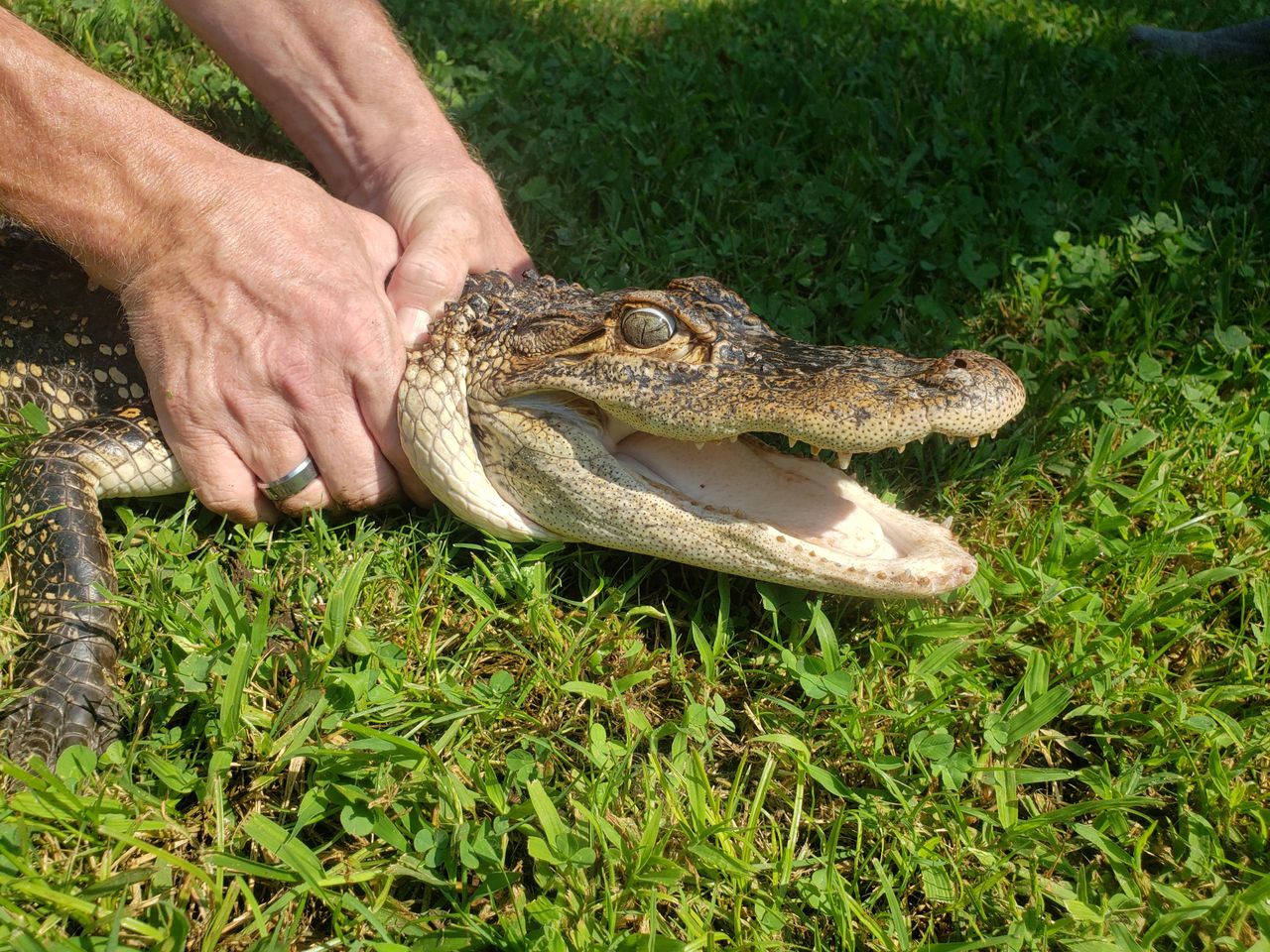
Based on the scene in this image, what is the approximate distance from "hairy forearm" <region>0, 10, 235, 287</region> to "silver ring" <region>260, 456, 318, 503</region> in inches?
26.4

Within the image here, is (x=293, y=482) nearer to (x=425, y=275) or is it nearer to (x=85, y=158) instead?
(x=425, y=275)

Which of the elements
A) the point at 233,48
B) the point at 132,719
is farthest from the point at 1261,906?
the point at 233,48

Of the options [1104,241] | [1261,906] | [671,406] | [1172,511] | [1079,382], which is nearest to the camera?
[1261,906]

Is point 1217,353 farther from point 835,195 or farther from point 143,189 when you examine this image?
point 143,189

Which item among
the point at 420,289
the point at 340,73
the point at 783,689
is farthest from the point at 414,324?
the point at 783,689

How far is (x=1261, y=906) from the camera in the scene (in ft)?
5.78

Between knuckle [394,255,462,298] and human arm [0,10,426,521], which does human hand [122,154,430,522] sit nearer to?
human arm [0,10,426,521]

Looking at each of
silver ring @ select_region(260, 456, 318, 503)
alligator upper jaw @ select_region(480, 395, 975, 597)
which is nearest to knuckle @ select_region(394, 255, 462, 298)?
alligator upper jaw @ select_region(480, 395, 975, 597)

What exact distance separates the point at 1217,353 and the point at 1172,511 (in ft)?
3.12

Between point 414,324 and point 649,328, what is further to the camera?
point 414,324

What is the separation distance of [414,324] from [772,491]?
1135mm

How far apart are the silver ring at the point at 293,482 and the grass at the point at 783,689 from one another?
121 millimetres

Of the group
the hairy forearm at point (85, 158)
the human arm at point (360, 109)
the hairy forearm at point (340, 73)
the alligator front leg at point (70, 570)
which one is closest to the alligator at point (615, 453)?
the alligator front leg at point (70, 570)

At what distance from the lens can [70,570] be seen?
2.29 meters
